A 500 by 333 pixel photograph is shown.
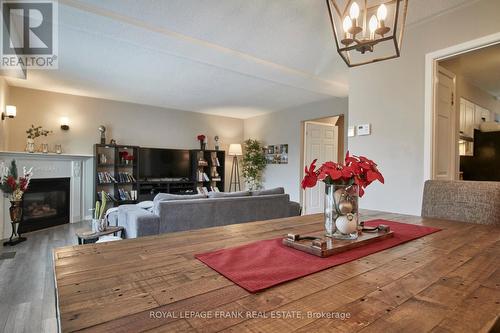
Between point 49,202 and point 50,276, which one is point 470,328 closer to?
point 50,276

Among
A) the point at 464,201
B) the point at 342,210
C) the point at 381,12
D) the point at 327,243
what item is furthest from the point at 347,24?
the point at 464,201

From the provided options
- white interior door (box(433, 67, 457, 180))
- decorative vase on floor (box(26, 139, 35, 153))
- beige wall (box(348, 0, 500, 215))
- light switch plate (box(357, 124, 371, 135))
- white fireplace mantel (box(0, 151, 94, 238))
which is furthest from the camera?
decorative vase on floor (box(26, 139, 35, 153))

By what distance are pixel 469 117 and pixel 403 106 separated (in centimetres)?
189

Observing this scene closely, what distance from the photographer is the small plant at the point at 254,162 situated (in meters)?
6.89

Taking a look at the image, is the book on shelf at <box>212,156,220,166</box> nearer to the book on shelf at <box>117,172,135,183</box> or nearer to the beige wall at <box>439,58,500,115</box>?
the book on shelf at <box>117,172,135,183</box>

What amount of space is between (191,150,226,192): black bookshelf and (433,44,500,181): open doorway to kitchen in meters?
4.93

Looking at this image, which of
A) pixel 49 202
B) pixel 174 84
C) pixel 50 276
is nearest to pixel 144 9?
pixel 174 84

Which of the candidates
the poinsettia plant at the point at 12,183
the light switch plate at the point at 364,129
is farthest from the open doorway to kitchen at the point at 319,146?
the poinsettia plant at the point at 12,183

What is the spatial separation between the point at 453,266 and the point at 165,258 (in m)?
0.96

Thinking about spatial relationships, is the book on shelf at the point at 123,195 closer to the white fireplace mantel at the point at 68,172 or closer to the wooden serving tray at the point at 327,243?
the white fireplace mantel at the point at 68,172

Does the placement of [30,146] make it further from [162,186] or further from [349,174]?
[349,174]

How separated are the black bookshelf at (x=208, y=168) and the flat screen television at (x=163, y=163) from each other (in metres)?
0.19

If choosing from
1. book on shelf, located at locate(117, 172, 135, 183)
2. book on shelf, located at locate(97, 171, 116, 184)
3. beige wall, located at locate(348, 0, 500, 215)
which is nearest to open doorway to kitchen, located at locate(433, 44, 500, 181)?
beige wall, located at locate(348, 0, 500, 215)

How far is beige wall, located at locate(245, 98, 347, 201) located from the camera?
18.3 feet
